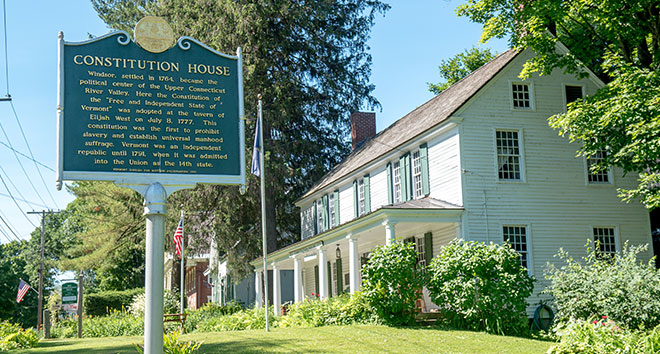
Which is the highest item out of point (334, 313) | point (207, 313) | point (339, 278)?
point (339, 278)

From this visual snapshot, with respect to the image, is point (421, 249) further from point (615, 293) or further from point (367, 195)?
point (615, 293)

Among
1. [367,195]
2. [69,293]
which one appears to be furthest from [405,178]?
[69,293]

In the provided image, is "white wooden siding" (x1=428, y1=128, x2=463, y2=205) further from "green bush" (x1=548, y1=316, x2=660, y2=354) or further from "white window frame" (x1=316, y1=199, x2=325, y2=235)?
"white window frame" (x1=316, y1=199, x2=325, y2=235)

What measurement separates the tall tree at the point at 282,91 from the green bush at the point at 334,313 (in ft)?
40.5

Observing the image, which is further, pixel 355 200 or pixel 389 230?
pixel 355 200

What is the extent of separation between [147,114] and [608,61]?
58.2ft

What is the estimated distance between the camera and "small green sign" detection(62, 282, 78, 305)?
92.3 feet

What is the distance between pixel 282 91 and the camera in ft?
111

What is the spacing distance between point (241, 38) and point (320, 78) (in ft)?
17.0

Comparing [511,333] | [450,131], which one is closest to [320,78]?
[450,131]

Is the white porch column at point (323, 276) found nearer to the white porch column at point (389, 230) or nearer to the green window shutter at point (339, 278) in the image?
the green window shutter at point (339, 278)

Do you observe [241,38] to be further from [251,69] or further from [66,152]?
[66,152]

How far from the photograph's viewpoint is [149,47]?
7777 mm

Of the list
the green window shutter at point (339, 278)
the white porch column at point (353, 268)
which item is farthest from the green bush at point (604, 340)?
the green window shutter at point (339, 278)
